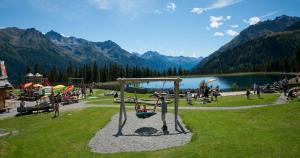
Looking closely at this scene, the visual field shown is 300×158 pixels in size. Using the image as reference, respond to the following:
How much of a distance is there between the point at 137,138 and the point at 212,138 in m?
5.02

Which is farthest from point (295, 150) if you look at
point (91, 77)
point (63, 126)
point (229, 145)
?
point (91, 77)

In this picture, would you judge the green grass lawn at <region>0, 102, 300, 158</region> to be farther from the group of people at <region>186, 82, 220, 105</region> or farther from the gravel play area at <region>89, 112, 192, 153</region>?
the group of people at <region>186, 82, 220, 105</region>

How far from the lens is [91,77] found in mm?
153375

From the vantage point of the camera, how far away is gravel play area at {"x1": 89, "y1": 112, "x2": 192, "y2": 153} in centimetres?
1784

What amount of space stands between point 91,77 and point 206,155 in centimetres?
14240

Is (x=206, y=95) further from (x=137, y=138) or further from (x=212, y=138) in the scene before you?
(x=212, y=138)

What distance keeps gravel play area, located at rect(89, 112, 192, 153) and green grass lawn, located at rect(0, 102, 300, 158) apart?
27.5 inches

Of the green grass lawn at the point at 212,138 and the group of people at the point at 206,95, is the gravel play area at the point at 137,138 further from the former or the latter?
the group of people at the point at 206,95

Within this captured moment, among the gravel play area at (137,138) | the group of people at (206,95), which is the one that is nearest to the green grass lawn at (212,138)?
the gravel play area at (137,138)

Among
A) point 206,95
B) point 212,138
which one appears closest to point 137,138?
point 212,138

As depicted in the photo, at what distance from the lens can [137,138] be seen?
20000 mm

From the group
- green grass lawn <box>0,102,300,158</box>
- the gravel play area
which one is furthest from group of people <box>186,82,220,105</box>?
the gravel play area

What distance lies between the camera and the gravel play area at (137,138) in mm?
17844

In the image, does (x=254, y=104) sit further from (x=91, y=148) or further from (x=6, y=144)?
(x=6, y=144)
